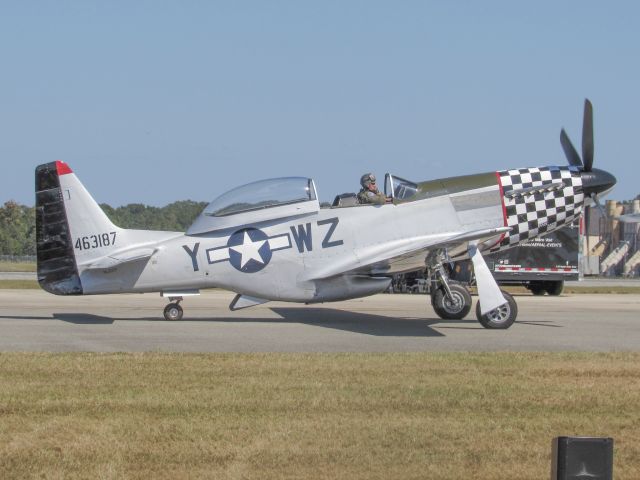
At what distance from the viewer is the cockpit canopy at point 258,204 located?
15328mm

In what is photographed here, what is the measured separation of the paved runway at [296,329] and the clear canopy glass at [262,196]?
208 cm

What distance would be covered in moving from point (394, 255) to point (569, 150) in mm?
4609

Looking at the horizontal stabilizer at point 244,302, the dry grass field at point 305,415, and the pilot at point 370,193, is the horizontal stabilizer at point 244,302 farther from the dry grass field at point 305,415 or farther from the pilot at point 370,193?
the dry grass field at point 305,415

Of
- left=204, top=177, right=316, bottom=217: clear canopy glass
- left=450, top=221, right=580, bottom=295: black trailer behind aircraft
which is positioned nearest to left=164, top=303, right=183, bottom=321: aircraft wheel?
left=204, top=177, right=316, bottom=217: clear canopy glass

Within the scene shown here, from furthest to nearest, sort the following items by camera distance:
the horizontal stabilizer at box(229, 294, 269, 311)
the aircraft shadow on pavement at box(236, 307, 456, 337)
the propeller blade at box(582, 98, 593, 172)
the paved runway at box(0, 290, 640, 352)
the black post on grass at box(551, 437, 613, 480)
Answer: the propeller blade at box(582, 98, 593, 172)
the horizontal stabilizer at box(229, 294, 269, 311)
the aircraft shadow on pavement at box(236, 307, 456, 337)
the paved runway at box(0, 290, 640, 352)
the black post on grass at box(551, 437, 613, 480)

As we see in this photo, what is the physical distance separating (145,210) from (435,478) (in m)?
85.9

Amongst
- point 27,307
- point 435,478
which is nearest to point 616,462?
point 435,478

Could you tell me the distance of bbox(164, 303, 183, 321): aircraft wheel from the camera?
54.0 ft

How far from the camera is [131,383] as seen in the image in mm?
8758

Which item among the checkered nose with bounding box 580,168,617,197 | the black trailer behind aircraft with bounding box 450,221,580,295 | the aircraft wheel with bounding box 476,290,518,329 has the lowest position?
the aircraft wheel with bounding box 476,290,518,329

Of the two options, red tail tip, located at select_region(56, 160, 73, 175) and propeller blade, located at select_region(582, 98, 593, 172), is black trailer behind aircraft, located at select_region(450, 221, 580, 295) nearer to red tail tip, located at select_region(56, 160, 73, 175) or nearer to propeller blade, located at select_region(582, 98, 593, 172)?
propeller blade, located at select_region(582, 98, 593, 172)

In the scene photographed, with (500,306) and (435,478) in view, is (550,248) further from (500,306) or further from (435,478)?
(435,478)

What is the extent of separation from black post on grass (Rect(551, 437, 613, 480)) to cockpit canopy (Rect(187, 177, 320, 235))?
1129cm

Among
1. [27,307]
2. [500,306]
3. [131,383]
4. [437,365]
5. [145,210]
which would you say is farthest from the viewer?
[145,210]
